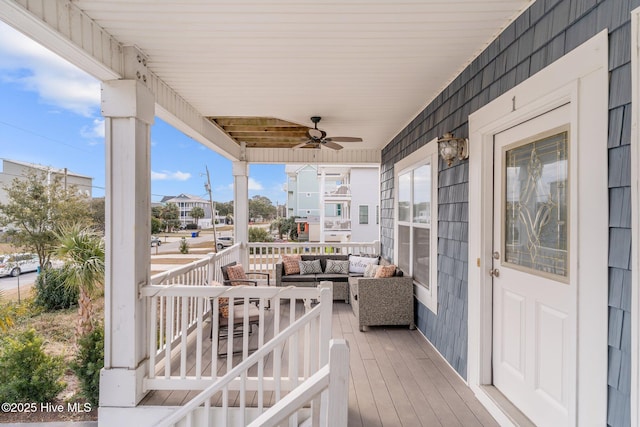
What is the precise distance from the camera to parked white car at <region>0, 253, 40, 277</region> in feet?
12.3

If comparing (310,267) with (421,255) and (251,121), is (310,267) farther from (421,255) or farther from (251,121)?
(251,121)

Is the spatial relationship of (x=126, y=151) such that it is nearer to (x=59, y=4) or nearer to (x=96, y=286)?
(x=59, y=4)

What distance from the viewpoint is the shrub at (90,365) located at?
9.36ft

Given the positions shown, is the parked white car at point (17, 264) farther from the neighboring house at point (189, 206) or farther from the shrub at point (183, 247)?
the shrub at point (183, 247)

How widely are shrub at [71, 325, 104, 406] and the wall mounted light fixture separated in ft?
12.2

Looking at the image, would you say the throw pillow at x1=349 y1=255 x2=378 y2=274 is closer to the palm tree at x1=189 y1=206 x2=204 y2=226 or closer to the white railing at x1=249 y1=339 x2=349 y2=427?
the white railing at x1=249 y1=339 x2=349 y2=427

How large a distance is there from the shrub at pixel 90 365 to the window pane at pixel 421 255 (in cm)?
353

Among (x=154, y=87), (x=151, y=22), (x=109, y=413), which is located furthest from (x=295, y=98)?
(x=109, y=413)

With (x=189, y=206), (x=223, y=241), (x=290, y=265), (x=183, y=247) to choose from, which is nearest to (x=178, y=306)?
(x=290, y=265)

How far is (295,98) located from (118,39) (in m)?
1.82

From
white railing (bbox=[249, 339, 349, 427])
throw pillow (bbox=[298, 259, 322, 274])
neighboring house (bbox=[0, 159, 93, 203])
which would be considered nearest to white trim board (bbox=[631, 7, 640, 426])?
white railing (bbox=[249, 339, 349, 427])

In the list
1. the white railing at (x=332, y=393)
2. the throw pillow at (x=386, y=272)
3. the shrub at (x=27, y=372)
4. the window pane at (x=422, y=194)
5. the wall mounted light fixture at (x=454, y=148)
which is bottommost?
the shrub at (x=27, y=372)

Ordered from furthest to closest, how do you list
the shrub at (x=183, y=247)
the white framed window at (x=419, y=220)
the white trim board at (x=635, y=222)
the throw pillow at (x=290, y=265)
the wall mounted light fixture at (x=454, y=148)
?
the shrub at (x=183, y=247), the throw pillow at (x=290, y=265), the white framed window at (x=419, y=220), the wall mounted light fixture at (x=454, y=148), the white trim board at (x=635, y=222)

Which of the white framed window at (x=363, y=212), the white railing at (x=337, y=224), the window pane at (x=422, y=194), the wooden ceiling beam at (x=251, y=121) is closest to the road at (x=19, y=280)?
the wooden ceiling beam at (x=251, y=121)
